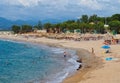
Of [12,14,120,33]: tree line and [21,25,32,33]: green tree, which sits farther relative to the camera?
[21,25,32,33]: green tree

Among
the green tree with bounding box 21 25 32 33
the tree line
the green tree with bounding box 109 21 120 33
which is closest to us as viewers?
the green tree with bounding box 109 21 120 33

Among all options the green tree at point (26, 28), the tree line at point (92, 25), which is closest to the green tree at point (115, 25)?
the tree line at point (92, 25)

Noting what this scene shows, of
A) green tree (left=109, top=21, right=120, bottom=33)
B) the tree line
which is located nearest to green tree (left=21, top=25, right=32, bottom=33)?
the tree line

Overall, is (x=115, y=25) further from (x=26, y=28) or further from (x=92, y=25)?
(x=26, y=28)

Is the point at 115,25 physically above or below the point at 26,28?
above

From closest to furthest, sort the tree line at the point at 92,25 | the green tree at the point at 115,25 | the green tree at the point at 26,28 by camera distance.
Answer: the green tree at the point at 115,25 → the tree line at the point at 92,25 → the green tree at the point at 26,28

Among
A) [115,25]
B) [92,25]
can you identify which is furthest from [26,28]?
[115,25]

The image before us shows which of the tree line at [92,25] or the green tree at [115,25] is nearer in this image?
the green tree at [115,25]

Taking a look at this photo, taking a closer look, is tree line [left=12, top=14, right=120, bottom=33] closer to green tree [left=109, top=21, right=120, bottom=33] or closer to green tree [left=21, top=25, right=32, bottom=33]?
green tree [left=109, top=21, right=120, bottom=33]

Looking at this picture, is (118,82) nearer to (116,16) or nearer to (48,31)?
(116,16)

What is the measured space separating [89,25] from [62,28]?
17690 millimetres

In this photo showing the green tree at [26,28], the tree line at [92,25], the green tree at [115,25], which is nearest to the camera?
the green tree at [115,25]

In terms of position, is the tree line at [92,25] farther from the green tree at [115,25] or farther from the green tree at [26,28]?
the green tree at [26,28]

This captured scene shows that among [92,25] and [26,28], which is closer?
[92,25]
